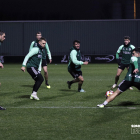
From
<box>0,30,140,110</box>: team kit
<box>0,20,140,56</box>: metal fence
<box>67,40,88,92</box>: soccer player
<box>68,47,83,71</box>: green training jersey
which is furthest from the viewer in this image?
<box>0,20,140,56</box>: metal fence

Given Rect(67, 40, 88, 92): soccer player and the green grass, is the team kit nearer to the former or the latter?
Rect(67, 40, 88, 92): soccer player

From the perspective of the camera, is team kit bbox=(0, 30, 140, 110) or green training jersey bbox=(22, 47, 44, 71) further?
green training jersey bbox=(22, 47, 44, 71)

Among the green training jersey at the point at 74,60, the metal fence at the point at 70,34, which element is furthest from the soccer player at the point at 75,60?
A: the metal fence at the point at 70,34

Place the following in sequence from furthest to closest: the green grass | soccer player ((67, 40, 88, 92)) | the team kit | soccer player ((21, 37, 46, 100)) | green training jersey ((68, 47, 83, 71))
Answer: soccer player ((67, 40, 88, 92)), green training jersey ((68, 47, 83, 71)), soccer player ((21, 37, 46, 100)), the team kit, the green grass

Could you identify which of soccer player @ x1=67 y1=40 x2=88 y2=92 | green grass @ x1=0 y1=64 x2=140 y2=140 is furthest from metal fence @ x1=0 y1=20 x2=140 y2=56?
Result: green grass @ x1=0 y1=64 x2=140 y2=140

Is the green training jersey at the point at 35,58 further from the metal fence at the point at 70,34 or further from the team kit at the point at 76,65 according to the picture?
the metal fence at the point at 70,34

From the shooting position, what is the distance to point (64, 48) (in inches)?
1364

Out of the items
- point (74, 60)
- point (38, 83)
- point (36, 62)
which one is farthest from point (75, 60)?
point (38, 83)

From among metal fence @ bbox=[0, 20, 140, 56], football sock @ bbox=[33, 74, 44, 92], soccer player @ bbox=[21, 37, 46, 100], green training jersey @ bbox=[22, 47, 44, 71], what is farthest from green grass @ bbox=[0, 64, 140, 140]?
metal fence @ bbox=[0, 20, 140, 56]

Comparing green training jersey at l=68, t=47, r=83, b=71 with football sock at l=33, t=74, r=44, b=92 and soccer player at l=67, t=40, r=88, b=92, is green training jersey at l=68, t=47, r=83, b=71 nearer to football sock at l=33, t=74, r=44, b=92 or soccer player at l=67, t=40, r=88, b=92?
soccer player at l=67, t=40, r=88, b=92

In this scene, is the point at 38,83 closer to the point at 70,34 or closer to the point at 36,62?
the point at 36,62

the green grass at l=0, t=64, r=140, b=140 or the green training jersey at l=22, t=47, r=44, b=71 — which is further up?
the green training jersey at l=22, t=47, r=44, b=71
